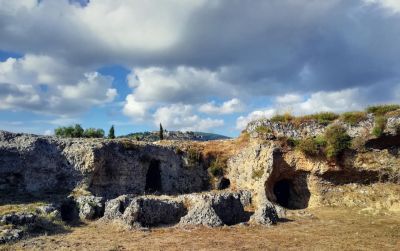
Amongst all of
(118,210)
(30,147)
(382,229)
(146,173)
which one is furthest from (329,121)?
(30,147)

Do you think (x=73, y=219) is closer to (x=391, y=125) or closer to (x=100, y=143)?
(x=100, y=143)

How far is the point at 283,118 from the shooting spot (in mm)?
29609

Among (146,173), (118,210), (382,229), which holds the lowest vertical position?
(382,229)

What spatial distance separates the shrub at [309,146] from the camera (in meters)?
26.9

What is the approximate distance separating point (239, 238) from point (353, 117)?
45.6 feet

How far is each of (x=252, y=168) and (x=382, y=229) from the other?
34.7ft

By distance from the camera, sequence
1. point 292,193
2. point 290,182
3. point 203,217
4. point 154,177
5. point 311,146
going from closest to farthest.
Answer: point 203,217, point 311,146, point 292,193, point 290,182, point 154,177

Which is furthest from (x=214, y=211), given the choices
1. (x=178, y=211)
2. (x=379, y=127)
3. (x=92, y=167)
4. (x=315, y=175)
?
(x=379, y=127)

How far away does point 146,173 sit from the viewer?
3003 centimetres

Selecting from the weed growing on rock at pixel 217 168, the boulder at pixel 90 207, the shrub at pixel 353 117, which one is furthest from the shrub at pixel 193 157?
the shrub at pixel 353 117

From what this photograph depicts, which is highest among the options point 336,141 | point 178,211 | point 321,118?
point 321,118

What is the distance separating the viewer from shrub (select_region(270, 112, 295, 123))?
2941cm

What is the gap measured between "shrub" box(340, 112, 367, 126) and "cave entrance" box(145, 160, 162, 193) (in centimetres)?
1402

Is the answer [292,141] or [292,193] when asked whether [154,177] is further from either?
[292,141]
